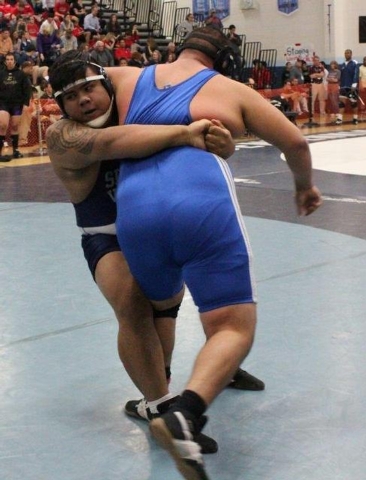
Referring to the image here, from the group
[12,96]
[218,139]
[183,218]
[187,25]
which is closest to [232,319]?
[183,218]

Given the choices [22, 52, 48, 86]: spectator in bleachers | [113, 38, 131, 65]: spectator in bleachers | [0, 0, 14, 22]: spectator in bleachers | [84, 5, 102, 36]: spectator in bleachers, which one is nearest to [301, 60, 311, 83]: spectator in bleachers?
[113, 38, 131, 65]: spectator in bleachers

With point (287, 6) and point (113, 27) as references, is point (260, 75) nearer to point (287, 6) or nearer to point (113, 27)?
point (287, 6)

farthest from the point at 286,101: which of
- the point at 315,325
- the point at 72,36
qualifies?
the point at 315,325

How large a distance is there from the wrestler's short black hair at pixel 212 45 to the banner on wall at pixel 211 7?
2106 centimetres

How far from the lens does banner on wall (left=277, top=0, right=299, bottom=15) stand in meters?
21.9

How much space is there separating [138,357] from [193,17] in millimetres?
20740

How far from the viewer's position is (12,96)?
12922 millimetres

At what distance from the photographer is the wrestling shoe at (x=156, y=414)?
114 inches

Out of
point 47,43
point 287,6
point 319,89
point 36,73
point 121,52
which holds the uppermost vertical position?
point 287,6

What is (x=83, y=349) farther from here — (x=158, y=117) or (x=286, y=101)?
(x=286, y=101)

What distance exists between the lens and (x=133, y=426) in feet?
10.4

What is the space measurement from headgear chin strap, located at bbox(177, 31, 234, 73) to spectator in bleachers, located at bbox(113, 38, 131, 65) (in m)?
14.9

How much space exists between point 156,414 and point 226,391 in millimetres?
510

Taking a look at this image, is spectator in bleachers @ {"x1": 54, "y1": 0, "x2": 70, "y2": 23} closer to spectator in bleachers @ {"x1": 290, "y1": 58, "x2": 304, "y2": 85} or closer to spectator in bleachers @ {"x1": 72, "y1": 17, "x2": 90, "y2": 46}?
spectator in bleachers @ {"x1": 72, "y1": 17, "x2": 90, "y2": 46}
